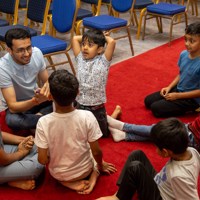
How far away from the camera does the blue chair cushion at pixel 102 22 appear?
13.3ft

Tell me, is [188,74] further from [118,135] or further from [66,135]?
[66,135]

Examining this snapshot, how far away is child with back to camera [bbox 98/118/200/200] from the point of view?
1572mm

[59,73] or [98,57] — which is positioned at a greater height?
[59,73]

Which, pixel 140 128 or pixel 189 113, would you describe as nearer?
pixel 140 128

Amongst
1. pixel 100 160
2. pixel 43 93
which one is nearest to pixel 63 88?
pixel 43 93

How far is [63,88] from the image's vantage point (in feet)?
5.74

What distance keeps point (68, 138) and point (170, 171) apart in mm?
575

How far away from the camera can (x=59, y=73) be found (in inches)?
71.0

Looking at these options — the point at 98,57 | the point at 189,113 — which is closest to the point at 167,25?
the point at 189,113

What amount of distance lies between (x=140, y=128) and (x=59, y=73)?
0.98 metres

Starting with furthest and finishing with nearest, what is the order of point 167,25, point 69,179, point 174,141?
point 167,25 < point 69,179 < point 174,141

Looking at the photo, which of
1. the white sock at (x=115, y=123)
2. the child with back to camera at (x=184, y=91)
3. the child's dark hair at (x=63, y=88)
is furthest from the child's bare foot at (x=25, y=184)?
the child with back to camera at (x=184, y=91)

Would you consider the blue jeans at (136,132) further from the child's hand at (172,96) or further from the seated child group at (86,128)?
the child's hand at (172,96)

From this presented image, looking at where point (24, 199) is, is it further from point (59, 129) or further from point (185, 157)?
point (185, 157)
